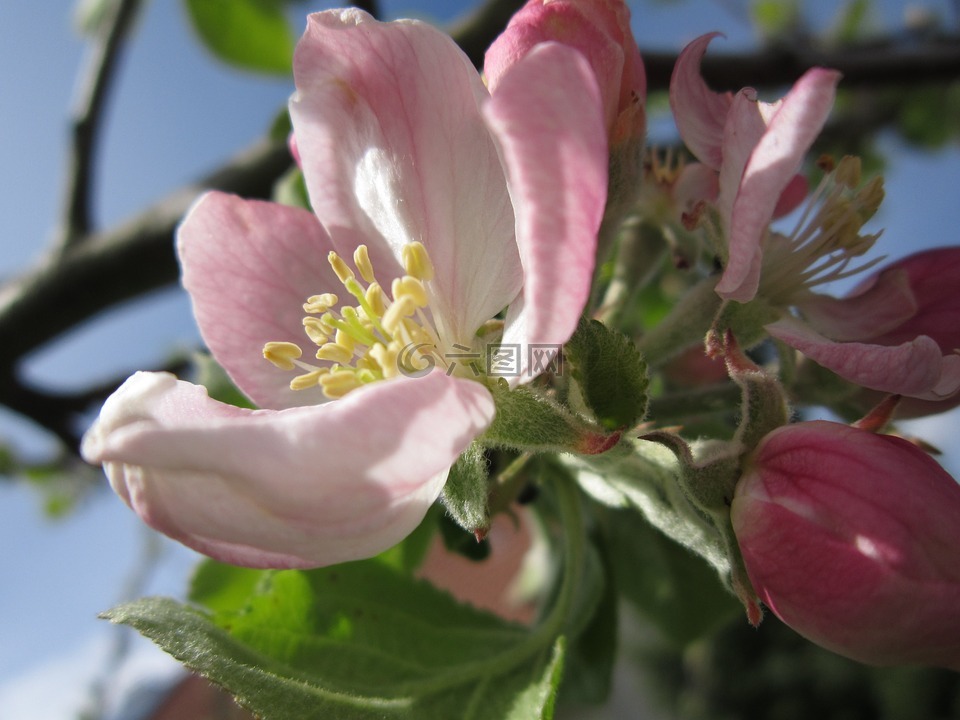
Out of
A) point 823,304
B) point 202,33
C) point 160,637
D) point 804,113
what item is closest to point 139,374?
point 160,637

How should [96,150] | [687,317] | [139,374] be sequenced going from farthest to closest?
[96,150] < [687,317] < [139,374]

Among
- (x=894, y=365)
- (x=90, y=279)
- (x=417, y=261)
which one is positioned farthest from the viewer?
(x=90, y=279)

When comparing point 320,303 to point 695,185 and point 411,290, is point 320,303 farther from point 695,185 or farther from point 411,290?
point 695,185

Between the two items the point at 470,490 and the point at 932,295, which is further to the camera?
the point at 932,295

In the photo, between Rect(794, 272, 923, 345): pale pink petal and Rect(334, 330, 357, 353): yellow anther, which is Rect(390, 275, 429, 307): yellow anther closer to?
Rect(334, 330, 357, 353): yellow anther

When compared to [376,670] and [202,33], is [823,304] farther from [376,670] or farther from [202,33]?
[202,33]

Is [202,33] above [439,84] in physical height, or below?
below

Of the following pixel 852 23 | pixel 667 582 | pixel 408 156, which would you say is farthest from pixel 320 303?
pixel 852 23
